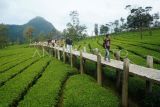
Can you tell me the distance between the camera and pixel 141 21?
301 ft

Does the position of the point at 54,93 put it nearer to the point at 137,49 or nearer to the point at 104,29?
the point at 137,49

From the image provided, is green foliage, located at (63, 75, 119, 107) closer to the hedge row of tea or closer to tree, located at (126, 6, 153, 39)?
the hedge row of tea

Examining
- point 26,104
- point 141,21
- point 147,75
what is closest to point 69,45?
point 26,104

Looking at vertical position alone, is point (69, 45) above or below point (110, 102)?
above

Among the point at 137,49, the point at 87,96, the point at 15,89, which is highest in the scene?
the point at 137,49

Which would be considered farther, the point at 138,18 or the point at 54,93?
the point at 138,18

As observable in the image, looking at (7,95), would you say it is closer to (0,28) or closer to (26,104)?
(26,104)

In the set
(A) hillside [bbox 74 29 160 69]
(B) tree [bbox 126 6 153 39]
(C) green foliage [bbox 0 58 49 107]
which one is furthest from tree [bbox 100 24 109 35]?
(C) green foliage [bbox 0 58 49 107]

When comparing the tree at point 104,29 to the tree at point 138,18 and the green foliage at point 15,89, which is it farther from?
the green foliage at point 15,89

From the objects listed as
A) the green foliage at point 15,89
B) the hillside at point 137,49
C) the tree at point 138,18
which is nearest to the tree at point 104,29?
the tree at point 138,18

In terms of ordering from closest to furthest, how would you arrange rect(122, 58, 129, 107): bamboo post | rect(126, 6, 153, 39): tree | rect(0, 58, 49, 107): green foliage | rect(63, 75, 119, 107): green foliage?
rect(122, 58, 129, 107): bamboo post
rect(63, 75, 119, 107): green foliage
rect(0, 58, 49, 107): green foliage
rect(126, 6, 153, 39): tree

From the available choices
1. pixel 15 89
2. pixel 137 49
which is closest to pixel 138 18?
pixel 137 49

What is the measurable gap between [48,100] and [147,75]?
21.4 feet

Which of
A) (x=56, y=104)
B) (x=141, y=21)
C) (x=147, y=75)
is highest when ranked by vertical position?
(x=141, y=21)
